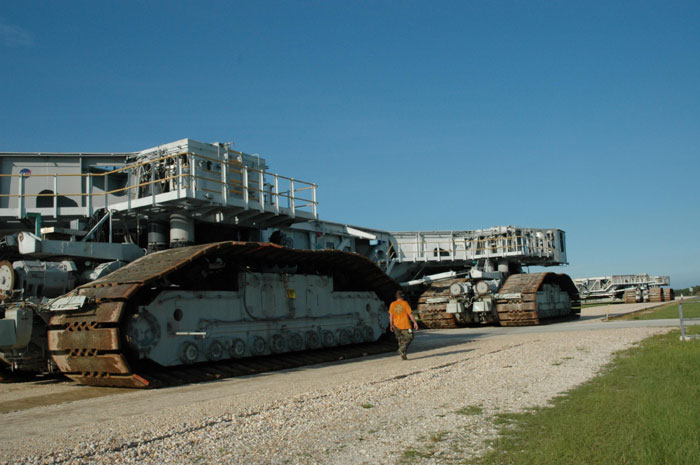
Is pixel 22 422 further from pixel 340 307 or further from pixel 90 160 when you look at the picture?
pixel 90 160

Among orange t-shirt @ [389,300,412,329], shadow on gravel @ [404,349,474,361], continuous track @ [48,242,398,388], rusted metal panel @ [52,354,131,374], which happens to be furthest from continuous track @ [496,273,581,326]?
rusted metal panel @ [52,354,131,374]

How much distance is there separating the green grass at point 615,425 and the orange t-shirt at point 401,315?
17.5 ft

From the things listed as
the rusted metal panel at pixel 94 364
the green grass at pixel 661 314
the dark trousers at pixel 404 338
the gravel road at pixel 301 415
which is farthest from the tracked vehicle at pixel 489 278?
the rusted metal panel at pixel 94 364

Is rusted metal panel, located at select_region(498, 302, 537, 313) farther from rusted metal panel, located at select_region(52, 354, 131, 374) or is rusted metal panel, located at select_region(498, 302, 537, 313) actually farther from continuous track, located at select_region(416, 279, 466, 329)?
rusted metal panel, located at select_region(52, 354, 131, 374)

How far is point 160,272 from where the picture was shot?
33.0 ft

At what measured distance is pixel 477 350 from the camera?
47.1 ft

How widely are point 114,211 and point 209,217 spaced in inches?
88.1

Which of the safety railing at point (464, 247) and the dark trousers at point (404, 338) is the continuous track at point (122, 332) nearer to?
the dark trousers at point (404, 338)

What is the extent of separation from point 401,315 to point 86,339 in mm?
6643

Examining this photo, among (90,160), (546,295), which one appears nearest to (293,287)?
(90,160)

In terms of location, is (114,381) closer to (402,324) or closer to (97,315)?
(97,315)

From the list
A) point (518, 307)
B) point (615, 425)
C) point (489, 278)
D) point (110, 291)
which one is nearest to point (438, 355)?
point (110, 291)

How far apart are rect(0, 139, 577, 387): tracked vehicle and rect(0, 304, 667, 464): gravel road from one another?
0.94 metres

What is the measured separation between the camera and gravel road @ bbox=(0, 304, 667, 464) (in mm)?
5203
